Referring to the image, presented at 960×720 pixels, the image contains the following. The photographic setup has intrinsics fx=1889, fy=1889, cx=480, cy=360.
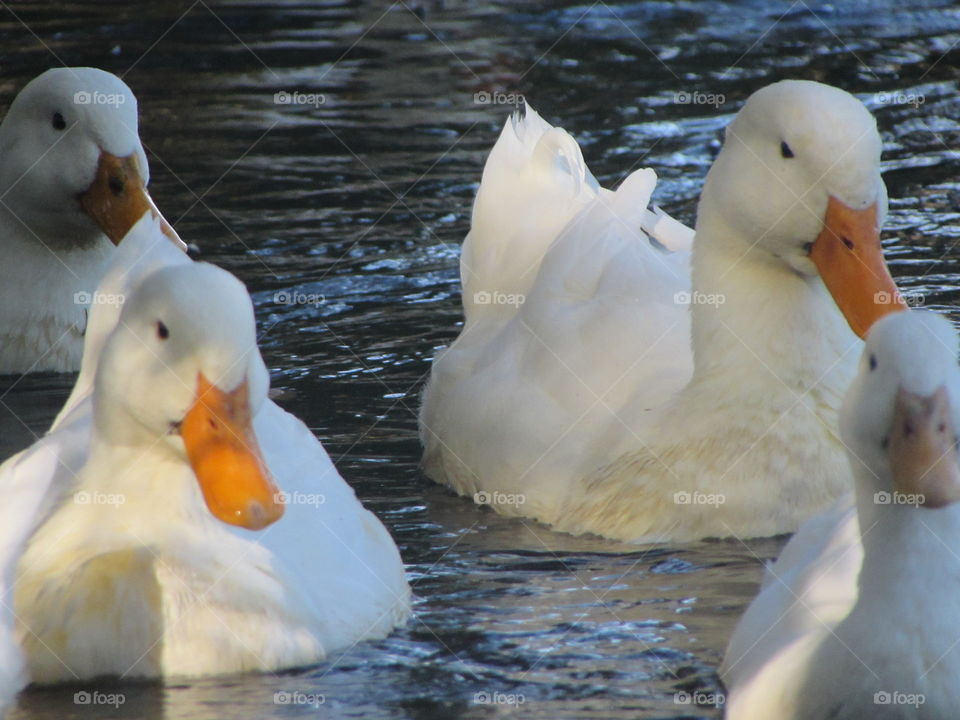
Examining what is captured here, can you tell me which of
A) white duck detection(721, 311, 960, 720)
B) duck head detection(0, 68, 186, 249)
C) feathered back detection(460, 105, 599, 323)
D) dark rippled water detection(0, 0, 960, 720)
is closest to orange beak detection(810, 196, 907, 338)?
dark rippled water detection(0, 0, 960, 720)

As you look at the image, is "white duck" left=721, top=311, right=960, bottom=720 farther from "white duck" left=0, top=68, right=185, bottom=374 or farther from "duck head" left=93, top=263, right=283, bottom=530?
"white duck" left=0, top=68, right=185, bottom=374

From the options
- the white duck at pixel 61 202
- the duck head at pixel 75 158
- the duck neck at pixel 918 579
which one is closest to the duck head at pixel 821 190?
the duck neck at pixel 918 579

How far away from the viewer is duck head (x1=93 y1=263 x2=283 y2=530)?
4.97 m

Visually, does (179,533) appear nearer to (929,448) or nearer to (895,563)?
(895,563)

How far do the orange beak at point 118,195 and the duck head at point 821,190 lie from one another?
9.31ft

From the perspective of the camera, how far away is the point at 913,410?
4.43 m

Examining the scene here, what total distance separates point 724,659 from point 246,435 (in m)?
1.57

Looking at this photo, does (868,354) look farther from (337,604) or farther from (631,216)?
(631,216)

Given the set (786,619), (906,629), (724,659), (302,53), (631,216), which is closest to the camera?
(906,629)

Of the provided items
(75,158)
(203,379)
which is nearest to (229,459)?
(203,379)

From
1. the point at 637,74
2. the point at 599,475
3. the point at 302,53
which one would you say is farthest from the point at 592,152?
→ the point at 599,475

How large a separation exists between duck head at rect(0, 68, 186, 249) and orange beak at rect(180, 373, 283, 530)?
9.54ft

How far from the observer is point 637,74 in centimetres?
1312

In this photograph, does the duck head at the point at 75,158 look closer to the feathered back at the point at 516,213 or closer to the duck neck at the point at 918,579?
the feathered back at the point at 516,213
